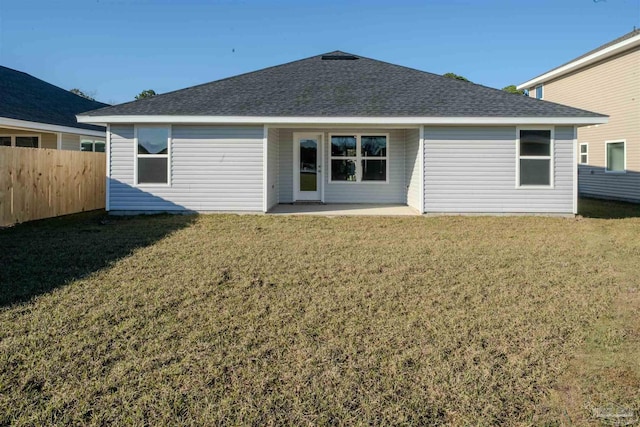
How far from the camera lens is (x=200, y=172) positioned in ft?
36.7

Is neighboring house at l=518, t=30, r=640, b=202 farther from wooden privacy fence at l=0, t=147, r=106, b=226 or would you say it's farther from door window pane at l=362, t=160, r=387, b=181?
wooden privacy fence at l=0, t=147, r=106, b=226

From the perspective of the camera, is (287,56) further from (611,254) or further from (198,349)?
(198,349)

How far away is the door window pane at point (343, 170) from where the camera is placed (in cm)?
1401

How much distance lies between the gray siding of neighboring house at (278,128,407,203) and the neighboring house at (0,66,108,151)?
25.6ft

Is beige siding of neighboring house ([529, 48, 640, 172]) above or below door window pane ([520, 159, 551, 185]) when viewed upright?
above

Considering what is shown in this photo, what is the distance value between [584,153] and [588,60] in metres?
3.63

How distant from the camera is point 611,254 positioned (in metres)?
6.81

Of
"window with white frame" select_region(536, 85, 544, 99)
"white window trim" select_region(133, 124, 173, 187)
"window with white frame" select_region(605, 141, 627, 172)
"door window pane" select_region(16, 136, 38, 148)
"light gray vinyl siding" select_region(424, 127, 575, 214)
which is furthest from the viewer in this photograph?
"window with white frame" select_region(536, 85, 544, 99)

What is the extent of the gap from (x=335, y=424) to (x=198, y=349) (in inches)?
54.9

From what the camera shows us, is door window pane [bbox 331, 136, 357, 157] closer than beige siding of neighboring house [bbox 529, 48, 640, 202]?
Yes

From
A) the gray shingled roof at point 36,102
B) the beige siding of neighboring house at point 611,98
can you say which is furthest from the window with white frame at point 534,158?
the gray shingled roof at point 36,102

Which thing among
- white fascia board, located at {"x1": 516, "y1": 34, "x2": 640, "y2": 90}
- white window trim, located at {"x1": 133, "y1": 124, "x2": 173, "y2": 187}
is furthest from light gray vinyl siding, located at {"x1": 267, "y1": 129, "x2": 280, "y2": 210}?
white fascia board, located at {"x1": 516, "y1": 34, "x2": 640, "y2": 90}

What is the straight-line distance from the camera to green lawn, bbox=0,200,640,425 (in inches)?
106

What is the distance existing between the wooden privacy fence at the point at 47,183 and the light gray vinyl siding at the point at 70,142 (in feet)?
14.7
